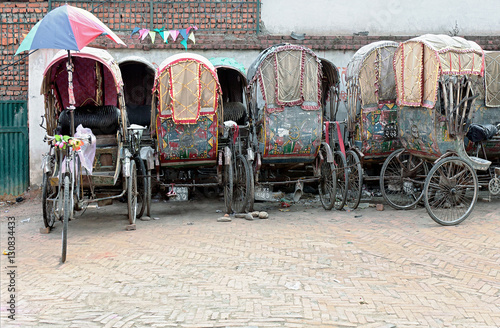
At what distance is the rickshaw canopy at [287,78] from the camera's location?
843cm

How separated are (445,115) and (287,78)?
2.53m

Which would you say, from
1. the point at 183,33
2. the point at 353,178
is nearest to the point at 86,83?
the point at 183,33

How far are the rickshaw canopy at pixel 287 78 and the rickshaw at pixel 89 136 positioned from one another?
7.50 ft

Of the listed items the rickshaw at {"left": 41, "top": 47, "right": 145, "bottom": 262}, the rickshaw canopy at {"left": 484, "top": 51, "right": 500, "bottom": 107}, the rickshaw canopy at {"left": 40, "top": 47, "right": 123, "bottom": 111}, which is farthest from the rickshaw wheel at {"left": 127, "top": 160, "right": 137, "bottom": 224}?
the rickshaw canopy at {"left": 484, "top": 51, "right": 500, "bottom": 107}

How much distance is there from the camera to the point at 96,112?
842 cm

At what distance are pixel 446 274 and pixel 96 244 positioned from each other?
438 centimetres

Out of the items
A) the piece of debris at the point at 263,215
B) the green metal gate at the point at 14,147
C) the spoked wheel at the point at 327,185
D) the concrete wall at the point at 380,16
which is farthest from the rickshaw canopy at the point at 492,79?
the green metal gate at the point at 14,147

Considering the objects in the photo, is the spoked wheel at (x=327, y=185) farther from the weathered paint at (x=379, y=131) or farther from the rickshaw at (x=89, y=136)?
the rickshaw at (x=89, y=136)

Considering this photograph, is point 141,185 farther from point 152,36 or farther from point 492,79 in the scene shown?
point 492,79

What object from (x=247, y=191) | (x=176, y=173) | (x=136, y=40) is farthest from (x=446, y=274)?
(x=136, y=40)

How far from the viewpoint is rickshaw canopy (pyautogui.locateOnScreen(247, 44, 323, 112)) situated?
8430 mm

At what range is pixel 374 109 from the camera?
364 inches

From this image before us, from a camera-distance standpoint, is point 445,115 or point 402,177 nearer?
point 445,115

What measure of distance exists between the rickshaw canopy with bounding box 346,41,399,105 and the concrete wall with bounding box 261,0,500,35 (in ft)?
9.89
